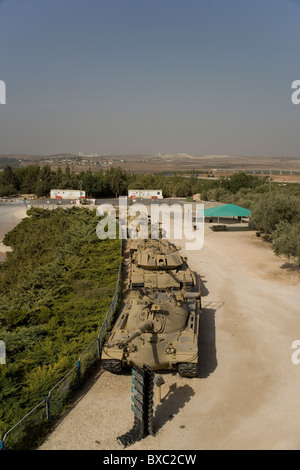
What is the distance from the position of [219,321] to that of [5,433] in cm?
1140

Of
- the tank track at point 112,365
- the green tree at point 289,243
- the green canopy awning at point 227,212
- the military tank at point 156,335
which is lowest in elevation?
the tank track at point 112,365

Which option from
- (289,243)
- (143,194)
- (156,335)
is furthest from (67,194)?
(156,335)

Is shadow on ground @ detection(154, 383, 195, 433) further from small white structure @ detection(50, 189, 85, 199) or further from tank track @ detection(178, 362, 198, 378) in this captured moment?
small white structure @ detection(50, 189, 85, 199)

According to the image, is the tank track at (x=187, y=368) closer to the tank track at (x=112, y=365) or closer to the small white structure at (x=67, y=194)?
the tank track at (x=112, y=365)

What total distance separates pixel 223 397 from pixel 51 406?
5267mm

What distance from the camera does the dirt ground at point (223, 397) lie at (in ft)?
36.2

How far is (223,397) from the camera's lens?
42.9 ft

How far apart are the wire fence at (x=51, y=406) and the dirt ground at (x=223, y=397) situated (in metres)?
0.32

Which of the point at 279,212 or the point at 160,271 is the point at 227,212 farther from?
the point at 160,271

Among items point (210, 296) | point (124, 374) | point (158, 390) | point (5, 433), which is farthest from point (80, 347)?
point (210, 296)

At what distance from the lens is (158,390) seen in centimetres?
1337

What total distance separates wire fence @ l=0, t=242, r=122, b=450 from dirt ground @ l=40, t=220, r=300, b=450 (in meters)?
0.32

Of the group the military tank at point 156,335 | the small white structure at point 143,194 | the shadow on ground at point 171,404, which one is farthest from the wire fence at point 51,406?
the small white structure at point 143,194

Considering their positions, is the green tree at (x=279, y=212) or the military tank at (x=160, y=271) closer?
the military tank at (x=160, y=271)
